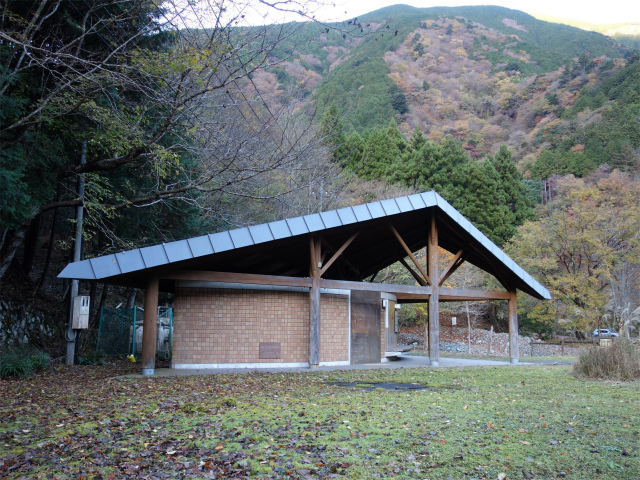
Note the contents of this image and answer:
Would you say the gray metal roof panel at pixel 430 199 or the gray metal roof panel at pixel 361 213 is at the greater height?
the gray metal roof panel at pixel 430 199

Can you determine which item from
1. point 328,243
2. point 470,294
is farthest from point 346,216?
point 470,294

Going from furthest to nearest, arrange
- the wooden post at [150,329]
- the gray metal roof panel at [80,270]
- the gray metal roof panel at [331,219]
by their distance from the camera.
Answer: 1. the gray metal roof panel at [331,219]
2. the wooden post at [150,329]
3. the gray metal roof panel at [80,270]

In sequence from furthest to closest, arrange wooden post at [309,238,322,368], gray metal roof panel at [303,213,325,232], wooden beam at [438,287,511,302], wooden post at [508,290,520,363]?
wooden post at [508,290,520,363] < wooden beam at [438,287,511,302] < wooden post at [309,238,322,368] < gray metal roof panel at [303,213,325,232]

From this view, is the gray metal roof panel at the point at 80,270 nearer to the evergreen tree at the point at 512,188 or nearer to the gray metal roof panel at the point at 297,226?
the gray metal roof panel at the point at 297,226

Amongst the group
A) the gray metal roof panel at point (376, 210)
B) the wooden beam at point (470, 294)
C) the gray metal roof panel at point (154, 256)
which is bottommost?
the wooden beam at point (470, 294)

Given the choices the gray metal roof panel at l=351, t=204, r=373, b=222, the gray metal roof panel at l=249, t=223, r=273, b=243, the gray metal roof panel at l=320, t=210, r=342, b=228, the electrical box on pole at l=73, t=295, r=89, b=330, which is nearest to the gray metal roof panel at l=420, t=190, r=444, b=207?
the gray metal roof panel at l=351, t=204, r=373, b=222

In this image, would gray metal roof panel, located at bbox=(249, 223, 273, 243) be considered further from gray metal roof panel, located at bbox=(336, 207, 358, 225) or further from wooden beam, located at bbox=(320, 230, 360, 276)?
wooden beam, located at bbox=(320, 230, 360, 276)

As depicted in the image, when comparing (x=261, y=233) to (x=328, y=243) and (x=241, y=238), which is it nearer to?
(x=241, y=238)

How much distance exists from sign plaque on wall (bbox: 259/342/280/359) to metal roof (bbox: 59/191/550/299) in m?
2.37

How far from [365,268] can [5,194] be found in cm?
1327

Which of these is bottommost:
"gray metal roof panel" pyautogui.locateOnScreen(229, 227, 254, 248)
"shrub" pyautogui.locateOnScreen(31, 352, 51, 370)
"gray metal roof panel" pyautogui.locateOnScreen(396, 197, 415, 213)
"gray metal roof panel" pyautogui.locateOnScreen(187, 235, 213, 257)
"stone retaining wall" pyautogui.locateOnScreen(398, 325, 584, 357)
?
"stone retaining wall" pyautogui.locateOnScreen(398, 325, 584, 357)

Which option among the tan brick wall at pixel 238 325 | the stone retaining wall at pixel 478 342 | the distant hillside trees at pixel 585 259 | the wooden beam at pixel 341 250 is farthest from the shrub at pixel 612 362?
the stone retaining wall at pixel 478 342

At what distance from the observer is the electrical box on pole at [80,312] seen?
12.6m

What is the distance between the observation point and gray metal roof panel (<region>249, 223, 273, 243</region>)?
11.4m
